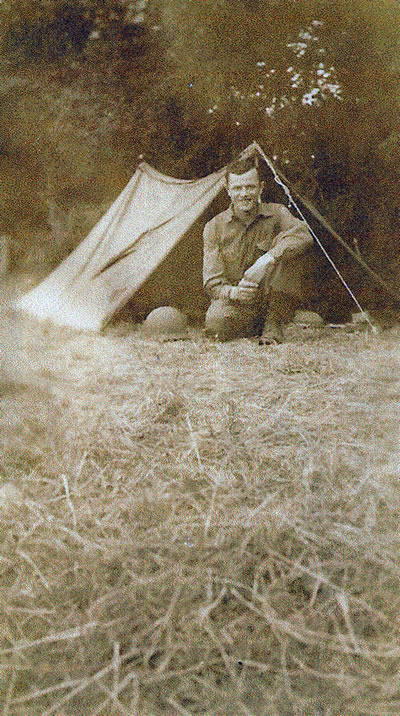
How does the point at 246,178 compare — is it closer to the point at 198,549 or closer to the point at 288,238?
the point at 288,238

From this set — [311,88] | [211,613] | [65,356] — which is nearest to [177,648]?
[211,613]

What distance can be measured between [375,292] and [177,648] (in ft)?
11.5

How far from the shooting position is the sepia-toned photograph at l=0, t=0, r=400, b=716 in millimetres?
950

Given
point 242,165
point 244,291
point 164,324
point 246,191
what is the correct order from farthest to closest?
point 164,324 < point 242,165 < point 246,191 < point 244,291

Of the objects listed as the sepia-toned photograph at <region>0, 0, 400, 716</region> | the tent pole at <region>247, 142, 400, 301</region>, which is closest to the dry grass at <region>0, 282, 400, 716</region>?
the sepia-toned photograph at <region>0, 0, 400, 716</region>

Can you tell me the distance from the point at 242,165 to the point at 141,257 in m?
0.96

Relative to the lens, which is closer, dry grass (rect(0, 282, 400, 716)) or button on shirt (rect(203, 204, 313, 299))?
dry grass (rect(0, 282, 400, 716))

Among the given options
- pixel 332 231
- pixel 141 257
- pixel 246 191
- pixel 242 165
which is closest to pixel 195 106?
pixel 242 165

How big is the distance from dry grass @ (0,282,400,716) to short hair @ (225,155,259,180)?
1655mm

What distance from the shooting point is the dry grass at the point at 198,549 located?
0.88 meters

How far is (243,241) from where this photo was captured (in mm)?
3207

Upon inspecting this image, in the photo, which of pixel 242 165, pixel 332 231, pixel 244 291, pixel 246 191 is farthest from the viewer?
pixel 332 231

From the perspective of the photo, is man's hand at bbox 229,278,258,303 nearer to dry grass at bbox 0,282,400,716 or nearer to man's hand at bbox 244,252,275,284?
man's hand at bbox 244,252,275,284

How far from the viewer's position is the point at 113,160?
349 centimetres
